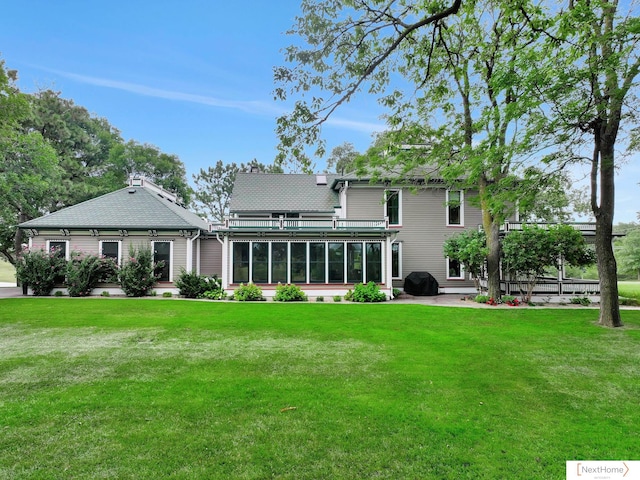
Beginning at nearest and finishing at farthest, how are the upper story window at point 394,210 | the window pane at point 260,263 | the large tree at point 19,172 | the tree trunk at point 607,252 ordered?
the tree trunk at point 607,252 < the window pane at point 260,263 < the large tree at point 19,172 < the upper story window at point 394,210

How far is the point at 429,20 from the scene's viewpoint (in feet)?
15.2

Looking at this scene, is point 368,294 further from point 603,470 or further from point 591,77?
point 603,470

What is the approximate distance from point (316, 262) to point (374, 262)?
9.63 ft

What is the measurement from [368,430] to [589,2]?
8.49m

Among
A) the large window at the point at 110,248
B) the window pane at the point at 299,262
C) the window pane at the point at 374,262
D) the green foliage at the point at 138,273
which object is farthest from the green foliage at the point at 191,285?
the window pane at the point at 374,262

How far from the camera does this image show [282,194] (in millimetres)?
21312

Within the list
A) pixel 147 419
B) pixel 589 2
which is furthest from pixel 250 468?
pixel 589 2

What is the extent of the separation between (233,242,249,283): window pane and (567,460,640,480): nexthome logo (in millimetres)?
15192

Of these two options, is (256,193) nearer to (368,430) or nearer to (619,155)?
(619,155)

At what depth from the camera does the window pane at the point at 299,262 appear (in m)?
17.1

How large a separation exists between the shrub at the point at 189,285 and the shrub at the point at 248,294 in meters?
2.05

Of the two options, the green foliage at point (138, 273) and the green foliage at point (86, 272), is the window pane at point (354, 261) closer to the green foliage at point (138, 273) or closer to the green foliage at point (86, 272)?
the green foliage at point (138, 273)

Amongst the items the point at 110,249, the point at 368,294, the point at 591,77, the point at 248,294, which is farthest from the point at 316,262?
the point at 591,77

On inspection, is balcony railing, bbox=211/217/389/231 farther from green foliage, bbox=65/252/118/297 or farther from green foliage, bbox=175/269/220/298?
green foliage, bbox=65/252/118/297
